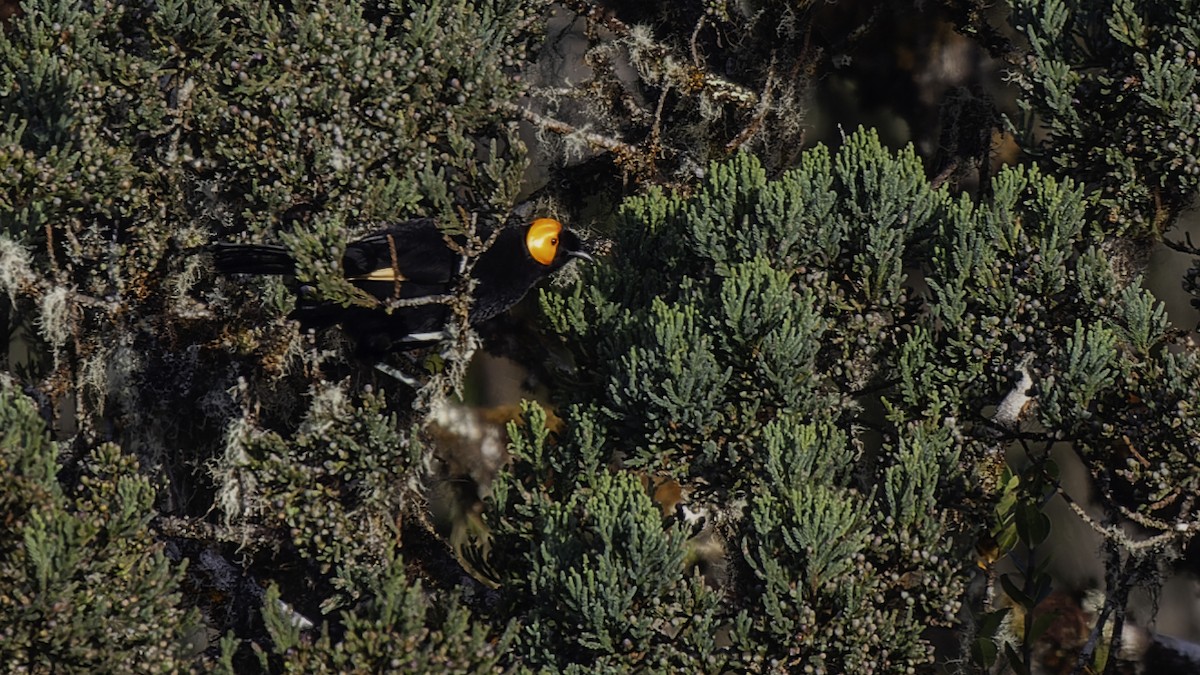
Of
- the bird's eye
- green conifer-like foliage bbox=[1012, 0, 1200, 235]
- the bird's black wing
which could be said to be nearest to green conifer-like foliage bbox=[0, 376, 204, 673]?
the bird's black wing

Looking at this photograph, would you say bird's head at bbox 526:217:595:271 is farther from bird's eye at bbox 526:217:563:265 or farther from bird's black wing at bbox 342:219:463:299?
bird's black wing at bbox 342:219:463:299

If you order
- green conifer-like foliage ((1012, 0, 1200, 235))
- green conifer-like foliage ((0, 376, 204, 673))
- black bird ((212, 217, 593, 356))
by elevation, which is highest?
green conifer-like foliage ((1012, 0, 1200, 235))

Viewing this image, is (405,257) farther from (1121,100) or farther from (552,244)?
(1121,100)

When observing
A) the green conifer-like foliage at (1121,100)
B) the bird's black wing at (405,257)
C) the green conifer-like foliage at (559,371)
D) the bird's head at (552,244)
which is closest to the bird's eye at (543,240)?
the bird's head at (552,244)

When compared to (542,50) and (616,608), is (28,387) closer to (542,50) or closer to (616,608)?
(616,608)

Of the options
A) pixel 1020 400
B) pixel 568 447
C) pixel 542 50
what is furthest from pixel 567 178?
pixel 1020 400

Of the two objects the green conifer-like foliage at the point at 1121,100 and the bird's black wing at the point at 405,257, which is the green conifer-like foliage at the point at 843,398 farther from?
the bird's black wing at the point at 405,257

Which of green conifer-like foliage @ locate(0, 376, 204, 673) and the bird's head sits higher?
the bird's head

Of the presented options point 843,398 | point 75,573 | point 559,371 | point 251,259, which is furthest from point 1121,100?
point 75,573

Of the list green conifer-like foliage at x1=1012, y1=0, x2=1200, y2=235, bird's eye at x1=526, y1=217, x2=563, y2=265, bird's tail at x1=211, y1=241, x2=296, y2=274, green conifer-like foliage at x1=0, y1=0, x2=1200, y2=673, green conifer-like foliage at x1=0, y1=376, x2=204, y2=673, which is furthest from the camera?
bird's eye at x1=526, y1=217, x2=563, y2=265
